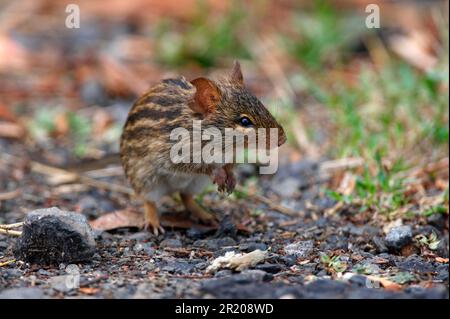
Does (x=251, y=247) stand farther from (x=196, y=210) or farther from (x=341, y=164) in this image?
(x=341, y=164)

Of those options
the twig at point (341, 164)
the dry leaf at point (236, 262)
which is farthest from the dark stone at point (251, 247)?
the twig at point (341, 164)

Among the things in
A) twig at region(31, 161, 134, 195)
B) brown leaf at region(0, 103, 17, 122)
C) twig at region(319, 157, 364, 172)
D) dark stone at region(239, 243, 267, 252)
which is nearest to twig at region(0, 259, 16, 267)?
dark stone at region(239, 243, 267, 252)

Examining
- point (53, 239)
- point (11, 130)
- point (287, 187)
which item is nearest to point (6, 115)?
point (11, 130)

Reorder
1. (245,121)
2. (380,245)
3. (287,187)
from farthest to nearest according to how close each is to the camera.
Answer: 1. (287,187)
2. (245,121)
3. (380,245)

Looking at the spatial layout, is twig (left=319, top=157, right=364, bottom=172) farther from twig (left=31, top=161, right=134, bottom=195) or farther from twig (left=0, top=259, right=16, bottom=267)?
twig (left=0, top=259, right=16, bottom=267)

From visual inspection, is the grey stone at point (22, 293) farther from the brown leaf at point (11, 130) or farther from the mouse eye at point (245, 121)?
the brown leaf at point (11, 130)
